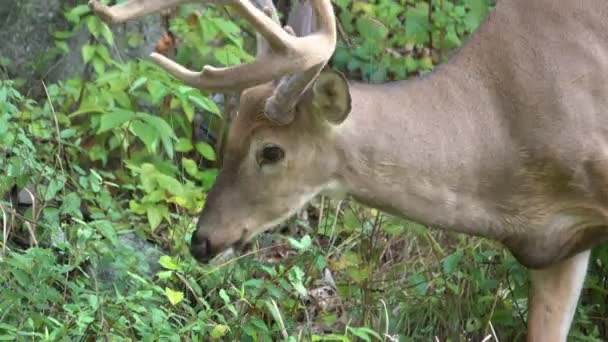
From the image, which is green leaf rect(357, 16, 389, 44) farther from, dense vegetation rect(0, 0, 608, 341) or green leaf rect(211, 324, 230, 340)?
green leaf rect(211, 324, 230, 340)

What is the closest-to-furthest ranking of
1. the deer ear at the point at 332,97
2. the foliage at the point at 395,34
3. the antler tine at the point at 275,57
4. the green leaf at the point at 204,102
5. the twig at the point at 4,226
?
the antler tine at the point at 275,57, the deer ear at the point at 332,97, the twig at the point at 4,226, the green leaf at the point at 204,102, the foliage at the point at 395,34

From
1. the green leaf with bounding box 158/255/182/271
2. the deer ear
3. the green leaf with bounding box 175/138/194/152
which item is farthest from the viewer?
the green leaf with bounding box 175/138/194/152

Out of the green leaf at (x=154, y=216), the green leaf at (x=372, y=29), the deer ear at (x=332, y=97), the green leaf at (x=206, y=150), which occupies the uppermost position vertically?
the deer ear at (x=332, y=97)

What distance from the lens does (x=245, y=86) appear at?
17.6 feet

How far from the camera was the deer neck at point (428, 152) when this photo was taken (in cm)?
563

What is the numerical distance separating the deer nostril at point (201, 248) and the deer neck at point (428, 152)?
1.82 feet

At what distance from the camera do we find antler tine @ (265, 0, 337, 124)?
534 cm

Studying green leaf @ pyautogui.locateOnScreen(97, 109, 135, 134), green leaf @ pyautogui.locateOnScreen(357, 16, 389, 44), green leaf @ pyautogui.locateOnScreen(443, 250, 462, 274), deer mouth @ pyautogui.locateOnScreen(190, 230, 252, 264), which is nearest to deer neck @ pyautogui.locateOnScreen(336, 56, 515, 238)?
deer mouth @ pyautogui.locateOnScreen(190, 230, 252, 264)

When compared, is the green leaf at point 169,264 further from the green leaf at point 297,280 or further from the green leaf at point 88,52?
the green leaf at point 88,52

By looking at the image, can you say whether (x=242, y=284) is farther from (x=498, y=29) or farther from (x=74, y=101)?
(x=74, y=101)

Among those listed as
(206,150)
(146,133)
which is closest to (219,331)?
(146,133)

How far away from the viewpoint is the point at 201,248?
578 centimetres

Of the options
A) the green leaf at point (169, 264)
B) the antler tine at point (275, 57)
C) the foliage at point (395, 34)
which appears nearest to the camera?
the antler tine at point (275, 57)

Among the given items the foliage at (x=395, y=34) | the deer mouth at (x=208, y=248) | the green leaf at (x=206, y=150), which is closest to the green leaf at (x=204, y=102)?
the green leaf at (x=206, y=150)
